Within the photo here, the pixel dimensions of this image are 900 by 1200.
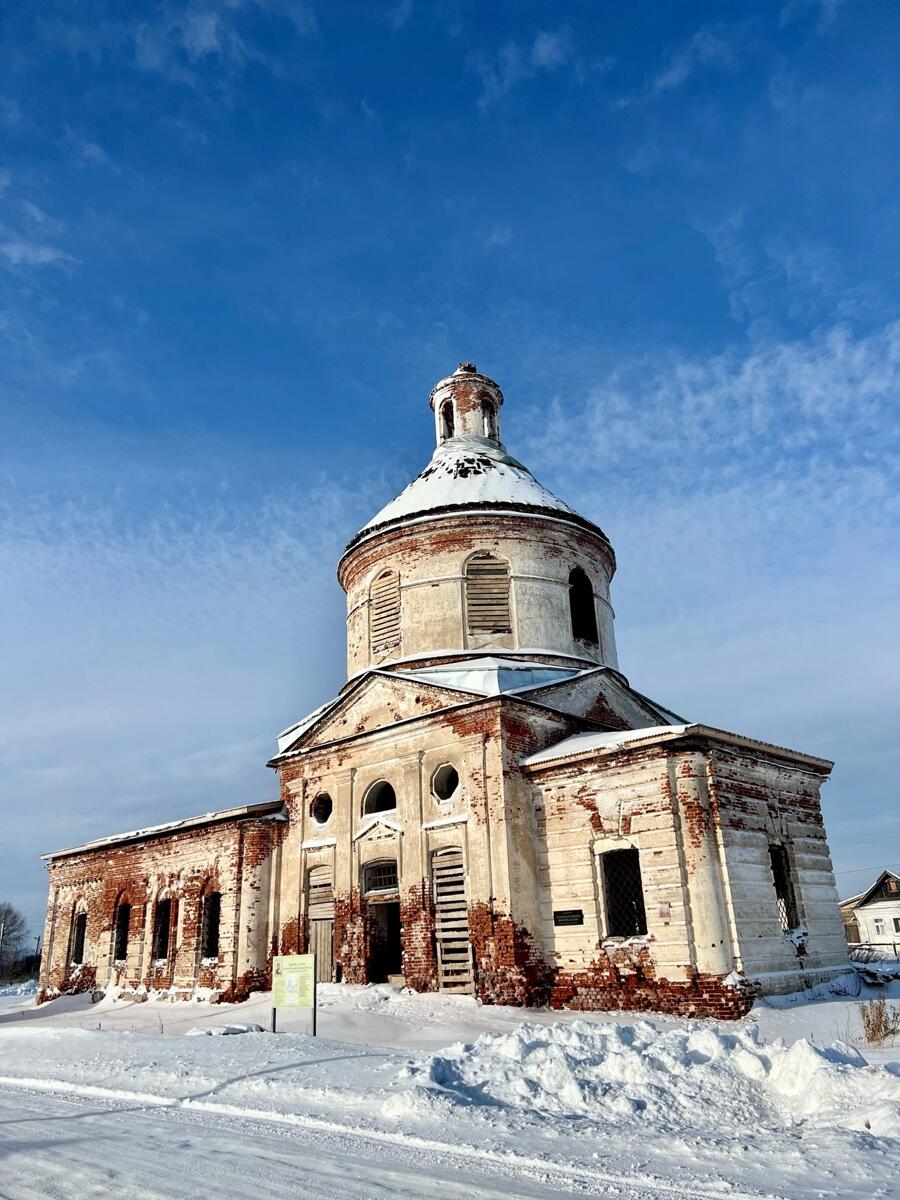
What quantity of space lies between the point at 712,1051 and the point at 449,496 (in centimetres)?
1560

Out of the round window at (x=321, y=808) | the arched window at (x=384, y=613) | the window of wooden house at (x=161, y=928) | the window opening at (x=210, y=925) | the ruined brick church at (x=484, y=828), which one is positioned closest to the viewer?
the ruined brick church at (x=484, y=828)

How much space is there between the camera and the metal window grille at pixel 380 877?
18672mm

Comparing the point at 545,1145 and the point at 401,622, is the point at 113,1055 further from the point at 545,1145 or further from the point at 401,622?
the point at 401,622

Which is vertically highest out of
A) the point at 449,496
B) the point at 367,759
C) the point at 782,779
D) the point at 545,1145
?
the point at 449,496

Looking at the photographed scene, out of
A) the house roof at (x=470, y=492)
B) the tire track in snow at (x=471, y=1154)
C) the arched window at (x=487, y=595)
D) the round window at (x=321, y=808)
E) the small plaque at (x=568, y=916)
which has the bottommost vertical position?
the tire track in snow at (x=471, y=1154)

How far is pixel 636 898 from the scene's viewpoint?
15.7m

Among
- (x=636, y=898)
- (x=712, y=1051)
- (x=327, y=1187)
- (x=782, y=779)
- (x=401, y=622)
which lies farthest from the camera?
(x=401, y=622)

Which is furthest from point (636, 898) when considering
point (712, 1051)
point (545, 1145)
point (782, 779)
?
point (545, 1145)

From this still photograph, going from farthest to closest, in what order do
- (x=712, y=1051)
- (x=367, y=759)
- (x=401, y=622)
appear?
(x=401, y=622)
(x=367, y=759)
(x=712, y=1051)

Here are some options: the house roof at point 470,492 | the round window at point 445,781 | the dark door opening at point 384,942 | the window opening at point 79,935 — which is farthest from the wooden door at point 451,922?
the window opening at point 79,935

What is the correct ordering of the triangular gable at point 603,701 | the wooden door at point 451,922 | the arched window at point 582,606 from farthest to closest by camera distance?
the arched window at point 582,606, the triangular gable at point 603,701, the wooden door at point 451,922

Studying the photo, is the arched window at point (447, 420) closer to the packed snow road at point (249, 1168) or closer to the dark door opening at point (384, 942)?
the dark door opening at point (384, 942)

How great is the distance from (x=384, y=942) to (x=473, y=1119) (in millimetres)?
12536

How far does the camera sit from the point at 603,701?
2028 cm
